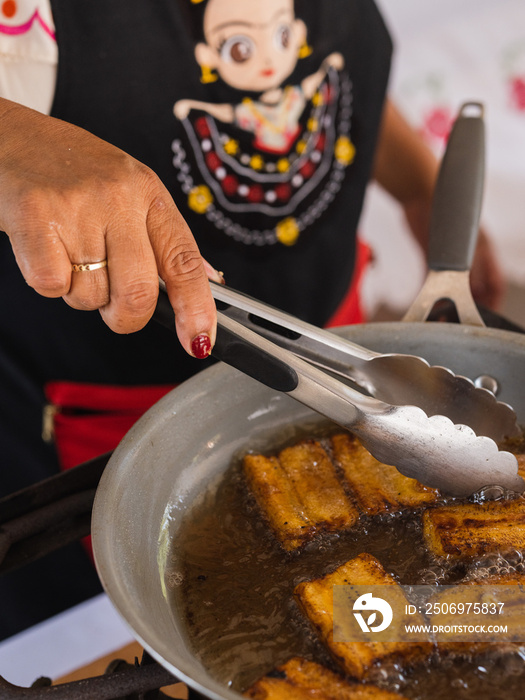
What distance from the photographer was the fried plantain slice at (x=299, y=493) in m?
0.80

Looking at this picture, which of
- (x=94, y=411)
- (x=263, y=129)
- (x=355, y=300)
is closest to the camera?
(x=263, y=129)

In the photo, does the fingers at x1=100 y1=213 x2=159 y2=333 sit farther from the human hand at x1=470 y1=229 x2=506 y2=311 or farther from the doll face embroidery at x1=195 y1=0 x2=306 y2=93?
the human hand at x1=470 y1=229 x2=506 y2=311

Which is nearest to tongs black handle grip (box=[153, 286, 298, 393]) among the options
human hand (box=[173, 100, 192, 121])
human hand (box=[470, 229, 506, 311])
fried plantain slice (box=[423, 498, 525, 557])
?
fried plantain slice (box=[423, 498, 525, 557])

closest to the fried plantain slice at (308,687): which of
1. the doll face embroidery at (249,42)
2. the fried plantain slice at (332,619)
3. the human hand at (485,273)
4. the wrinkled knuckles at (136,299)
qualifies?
the fried plantain slice at (332,619)

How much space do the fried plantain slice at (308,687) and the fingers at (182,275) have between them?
326mm

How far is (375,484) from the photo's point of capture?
0.85 metres

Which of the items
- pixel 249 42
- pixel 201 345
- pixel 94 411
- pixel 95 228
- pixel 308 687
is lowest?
pixel 94 411

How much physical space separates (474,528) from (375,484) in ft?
0.45

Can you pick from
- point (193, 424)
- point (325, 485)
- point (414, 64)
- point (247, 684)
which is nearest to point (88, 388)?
point (193, 424)

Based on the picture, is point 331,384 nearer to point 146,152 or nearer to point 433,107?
point 146,152

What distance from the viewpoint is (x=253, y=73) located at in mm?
1162

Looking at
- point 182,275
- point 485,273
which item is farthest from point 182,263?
point 485,273

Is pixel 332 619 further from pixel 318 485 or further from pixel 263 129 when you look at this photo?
pixel 263 129

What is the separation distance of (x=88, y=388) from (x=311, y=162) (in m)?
0.62
